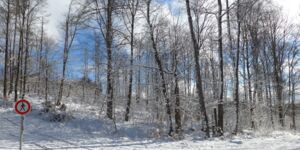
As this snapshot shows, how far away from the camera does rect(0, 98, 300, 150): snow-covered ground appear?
9.80m

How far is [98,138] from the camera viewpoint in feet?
40.1

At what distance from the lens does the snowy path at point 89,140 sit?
964 cm

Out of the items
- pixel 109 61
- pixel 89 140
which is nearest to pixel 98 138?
pixel 89 140

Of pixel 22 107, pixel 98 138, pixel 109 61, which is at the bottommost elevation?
pixel 98 138

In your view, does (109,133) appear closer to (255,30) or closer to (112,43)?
(112,43)

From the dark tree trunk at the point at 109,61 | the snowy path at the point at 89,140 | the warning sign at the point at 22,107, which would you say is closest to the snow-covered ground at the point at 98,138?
the snowy path at the point at 89,140

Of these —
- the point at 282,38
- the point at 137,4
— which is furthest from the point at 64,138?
the point at 282,38

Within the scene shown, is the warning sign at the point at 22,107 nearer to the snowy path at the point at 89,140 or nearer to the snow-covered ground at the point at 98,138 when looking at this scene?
the snowy path at the point at 89,140

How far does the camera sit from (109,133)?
13.6 m

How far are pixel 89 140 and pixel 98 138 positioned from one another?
0.69 meters

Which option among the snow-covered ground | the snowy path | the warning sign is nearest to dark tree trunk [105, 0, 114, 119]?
the snow-covered ground

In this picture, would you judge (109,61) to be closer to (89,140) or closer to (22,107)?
(89,140)

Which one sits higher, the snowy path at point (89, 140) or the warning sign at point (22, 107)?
the warning sign at point (22, 107)

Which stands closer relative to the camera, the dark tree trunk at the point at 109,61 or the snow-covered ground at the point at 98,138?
the snow-covered ground at the point at 98,138
